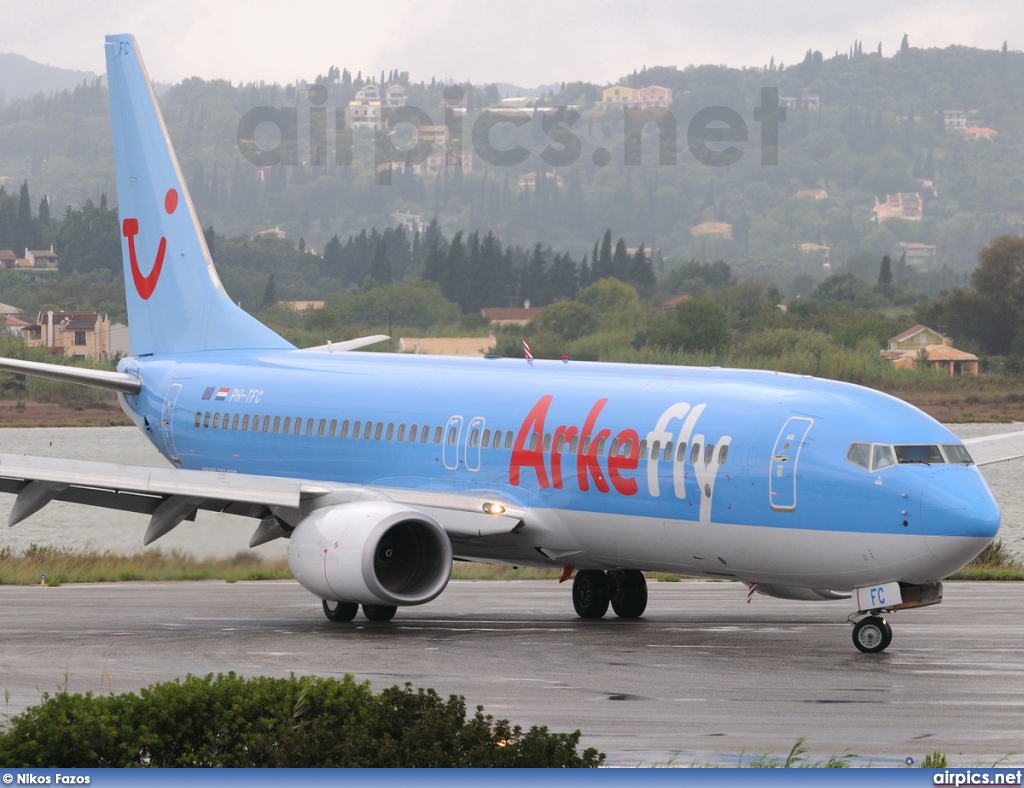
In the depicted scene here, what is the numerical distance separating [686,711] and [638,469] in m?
6.28

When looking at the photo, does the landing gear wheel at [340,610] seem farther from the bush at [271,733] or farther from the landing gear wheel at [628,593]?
the bush at [271,733]

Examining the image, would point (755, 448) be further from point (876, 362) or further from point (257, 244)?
point (257, 244)

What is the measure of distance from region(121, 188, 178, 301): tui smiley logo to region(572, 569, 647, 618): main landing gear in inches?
435

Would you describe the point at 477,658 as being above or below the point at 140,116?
below

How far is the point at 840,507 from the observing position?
20766 mm

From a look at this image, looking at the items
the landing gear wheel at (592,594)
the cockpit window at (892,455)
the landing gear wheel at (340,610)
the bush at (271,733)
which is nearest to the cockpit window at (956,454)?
the cockpit window at (892,455)

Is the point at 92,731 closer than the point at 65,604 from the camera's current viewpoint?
Yes

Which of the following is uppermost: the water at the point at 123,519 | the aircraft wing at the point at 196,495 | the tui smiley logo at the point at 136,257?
the tui smiley logo at the point at 136,257

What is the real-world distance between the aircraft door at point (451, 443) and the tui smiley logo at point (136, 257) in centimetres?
908

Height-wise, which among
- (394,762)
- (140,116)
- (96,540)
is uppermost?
(140,116)

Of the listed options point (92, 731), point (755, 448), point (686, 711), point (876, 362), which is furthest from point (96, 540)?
point (876, 362)

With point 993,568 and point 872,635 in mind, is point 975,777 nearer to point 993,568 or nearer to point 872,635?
point 872,635

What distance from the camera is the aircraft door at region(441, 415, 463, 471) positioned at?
997 inches

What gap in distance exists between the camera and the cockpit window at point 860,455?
68.3 feet
